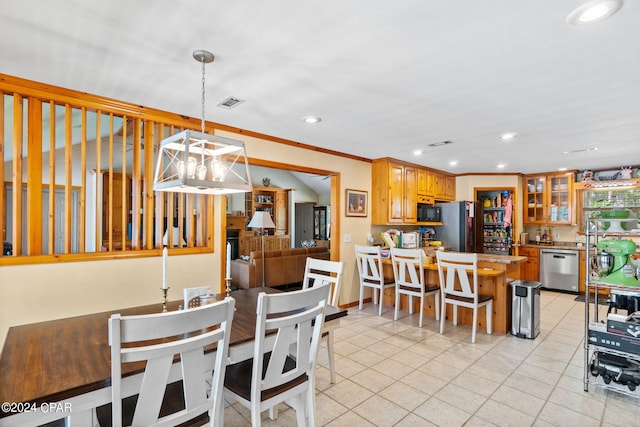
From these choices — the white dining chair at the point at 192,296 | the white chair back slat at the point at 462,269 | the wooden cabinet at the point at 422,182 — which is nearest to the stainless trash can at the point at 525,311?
the white chair back slat at the point at 462,269

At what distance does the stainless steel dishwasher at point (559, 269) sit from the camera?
5.83 meters

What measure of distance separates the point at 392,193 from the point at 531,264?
3.40m

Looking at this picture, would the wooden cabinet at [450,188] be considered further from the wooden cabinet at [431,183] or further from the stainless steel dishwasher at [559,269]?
the stainless steel dishwasher at [559,269]

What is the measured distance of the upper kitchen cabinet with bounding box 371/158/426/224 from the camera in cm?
509

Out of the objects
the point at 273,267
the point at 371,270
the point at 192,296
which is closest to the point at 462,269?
the point at 371,270

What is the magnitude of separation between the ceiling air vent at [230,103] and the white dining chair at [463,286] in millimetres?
2702

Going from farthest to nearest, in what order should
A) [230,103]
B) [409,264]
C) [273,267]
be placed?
[273,267], [409,264], [230,103]

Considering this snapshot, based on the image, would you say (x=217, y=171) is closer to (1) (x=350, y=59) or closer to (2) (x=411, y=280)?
(1) (x=350, y=59)

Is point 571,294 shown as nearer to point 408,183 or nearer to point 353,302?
point 408,183

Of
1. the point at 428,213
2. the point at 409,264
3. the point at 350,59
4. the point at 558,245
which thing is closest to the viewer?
the point at 350,59

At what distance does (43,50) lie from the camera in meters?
1.93

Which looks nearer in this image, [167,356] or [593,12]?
[167,356]

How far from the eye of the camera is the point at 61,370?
1.33 metres

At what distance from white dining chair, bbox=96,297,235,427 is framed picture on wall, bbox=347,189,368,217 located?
360cm
